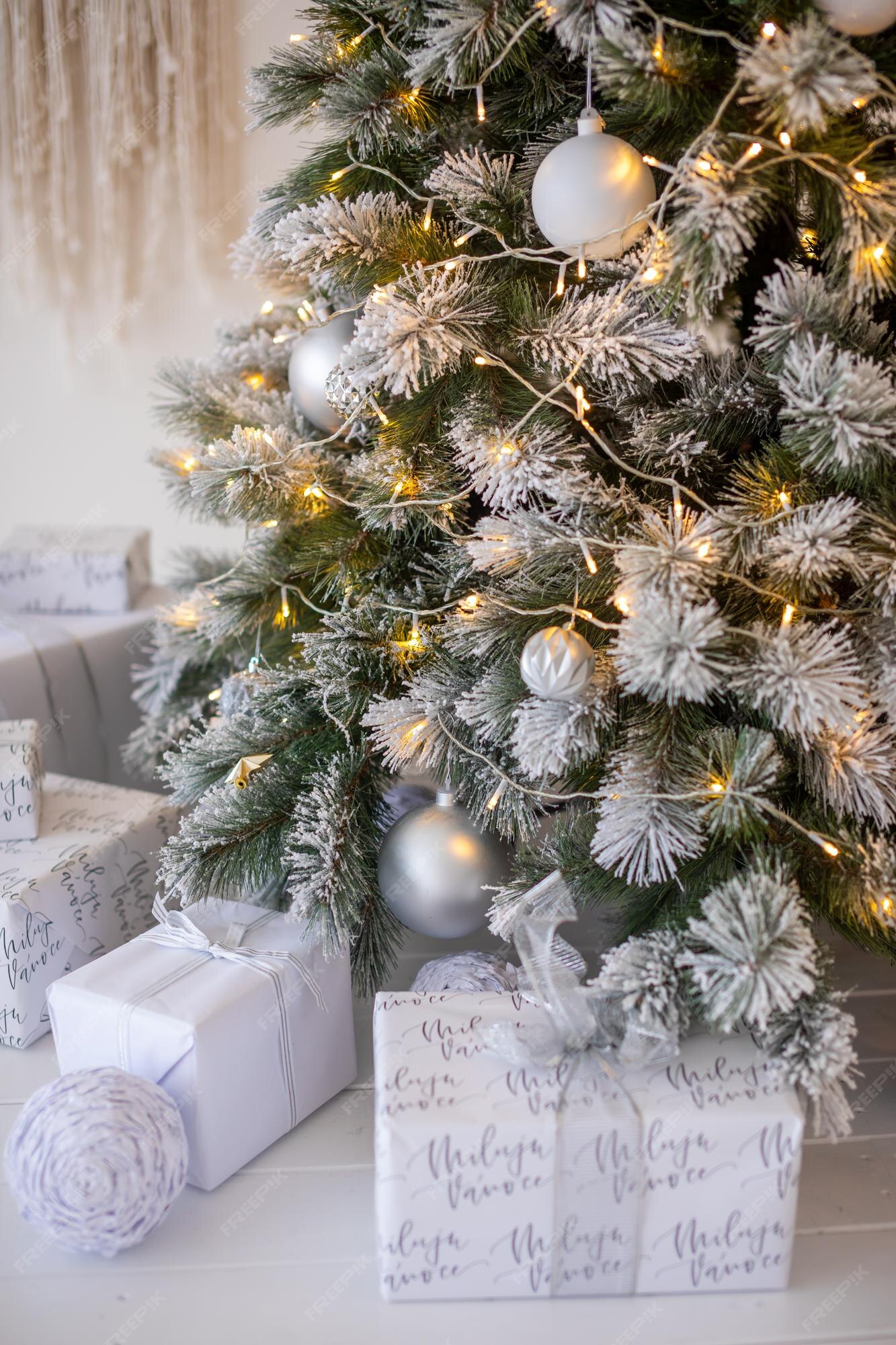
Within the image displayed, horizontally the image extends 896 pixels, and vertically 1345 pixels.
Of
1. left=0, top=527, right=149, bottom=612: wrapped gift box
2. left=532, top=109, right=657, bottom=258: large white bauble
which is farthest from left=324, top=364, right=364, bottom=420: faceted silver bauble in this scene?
left=0, top=527, right=149, bottom=612: wrapped gift box

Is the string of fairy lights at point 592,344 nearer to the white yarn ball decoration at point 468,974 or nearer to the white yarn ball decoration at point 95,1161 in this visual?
the white yarn ball decoration at point 468,974

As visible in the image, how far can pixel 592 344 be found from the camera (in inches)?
29.3

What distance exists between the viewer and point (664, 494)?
817 millimetres

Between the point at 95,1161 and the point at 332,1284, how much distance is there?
0.59ft

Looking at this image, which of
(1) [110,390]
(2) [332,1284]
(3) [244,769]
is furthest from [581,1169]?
(1) [110,390]

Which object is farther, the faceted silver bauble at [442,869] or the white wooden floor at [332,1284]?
the faceted silver bauble at [442,869]

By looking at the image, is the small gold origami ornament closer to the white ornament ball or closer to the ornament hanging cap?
the white ornament ball

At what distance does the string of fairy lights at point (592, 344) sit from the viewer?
643mm

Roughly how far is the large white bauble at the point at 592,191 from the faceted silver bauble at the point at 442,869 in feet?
1.52

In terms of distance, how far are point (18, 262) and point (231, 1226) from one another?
161cm

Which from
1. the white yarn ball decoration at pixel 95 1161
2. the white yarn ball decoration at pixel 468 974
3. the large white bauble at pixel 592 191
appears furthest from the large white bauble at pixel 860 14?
the white yarn ball decoration at pixel 95 1161

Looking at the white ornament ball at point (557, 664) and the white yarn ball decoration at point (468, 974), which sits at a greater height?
the white ornament ball at point (557, 664)

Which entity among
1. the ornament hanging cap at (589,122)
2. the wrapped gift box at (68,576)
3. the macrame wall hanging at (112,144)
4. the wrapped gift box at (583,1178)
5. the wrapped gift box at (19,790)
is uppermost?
the macrame wall hanging at (112,144)

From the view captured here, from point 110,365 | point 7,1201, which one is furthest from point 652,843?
point 110,365
